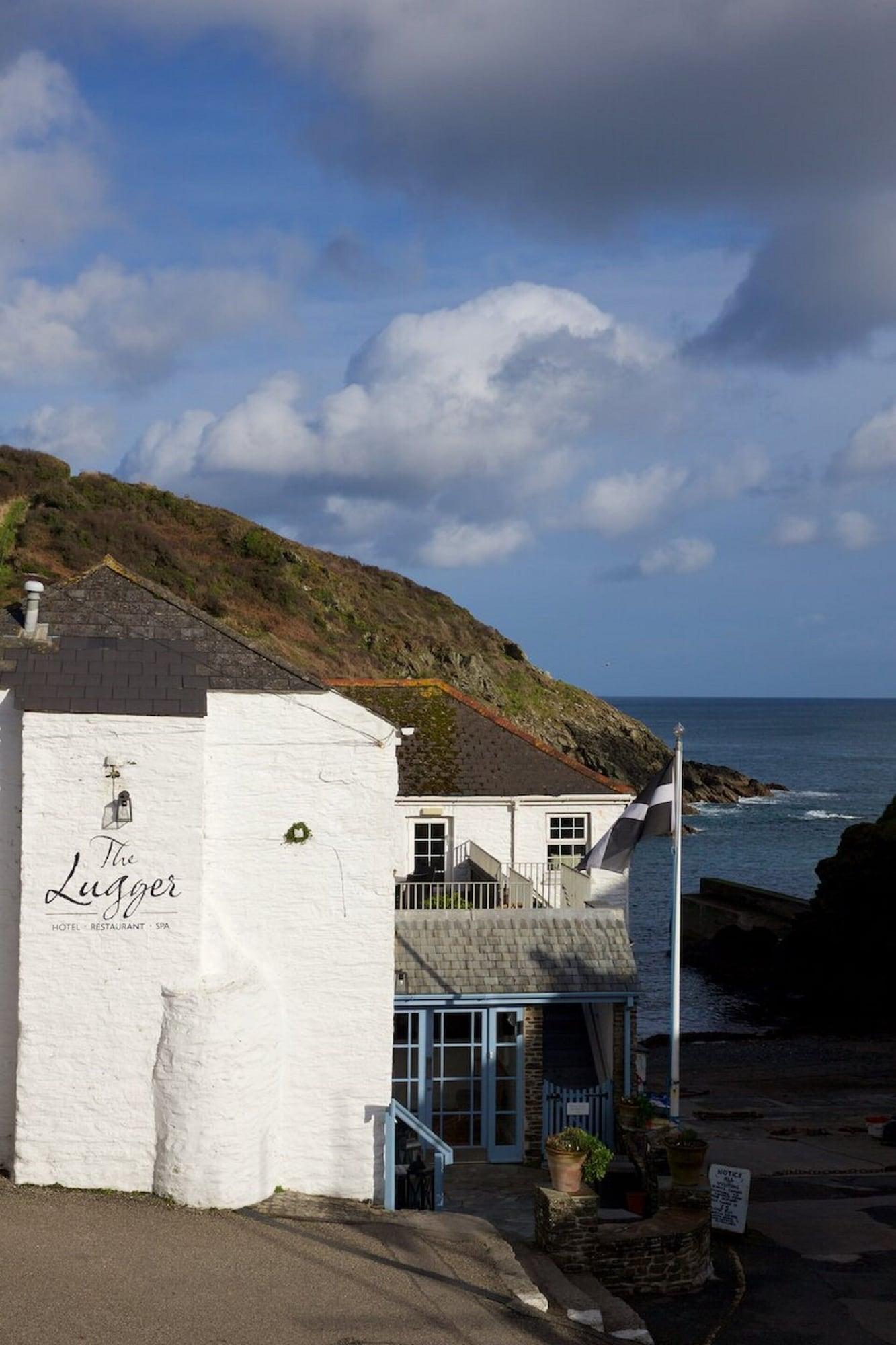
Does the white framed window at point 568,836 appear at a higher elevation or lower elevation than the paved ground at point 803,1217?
higher

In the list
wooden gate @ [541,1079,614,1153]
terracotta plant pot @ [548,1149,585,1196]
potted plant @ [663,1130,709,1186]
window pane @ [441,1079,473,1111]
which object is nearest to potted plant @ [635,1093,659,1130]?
wooden gate @ [541,1079,614,1153]

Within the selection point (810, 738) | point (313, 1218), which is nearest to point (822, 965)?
point (313, 1218)

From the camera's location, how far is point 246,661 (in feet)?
47.7

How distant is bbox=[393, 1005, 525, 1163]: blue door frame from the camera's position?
17625 millimetres

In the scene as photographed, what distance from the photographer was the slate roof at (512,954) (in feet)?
58.1

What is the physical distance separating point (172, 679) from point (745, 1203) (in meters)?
8.74

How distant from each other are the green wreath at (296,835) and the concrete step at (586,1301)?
4.81 meters

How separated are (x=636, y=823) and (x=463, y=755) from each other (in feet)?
24.2

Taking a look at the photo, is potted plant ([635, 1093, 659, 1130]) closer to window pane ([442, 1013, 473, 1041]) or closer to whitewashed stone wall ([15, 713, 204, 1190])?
window pane ([442, 1013, 473, 1041])

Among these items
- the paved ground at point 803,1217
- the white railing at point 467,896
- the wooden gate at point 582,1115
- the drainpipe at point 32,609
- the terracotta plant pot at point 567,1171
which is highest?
the drainpipe at point 32,609

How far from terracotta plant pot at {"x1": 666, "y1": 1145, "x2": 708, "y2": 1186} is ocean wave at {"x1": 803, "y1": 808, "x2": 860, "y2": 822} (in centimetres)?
7852

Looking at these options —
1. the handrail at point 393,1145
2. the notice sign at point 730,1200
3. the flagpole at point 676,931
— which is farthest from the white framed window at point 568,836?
the handrail at point 393,1145

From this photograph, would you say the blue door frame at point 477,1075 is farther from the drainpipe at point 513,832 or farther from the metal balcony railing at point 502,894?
the drainpipe at point 513,832

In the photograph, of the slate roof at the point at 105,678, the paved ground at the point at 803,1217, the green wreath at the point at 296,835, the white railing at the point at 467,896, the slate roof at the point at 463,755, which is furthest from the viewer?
the slate roof at the point at 463,755
